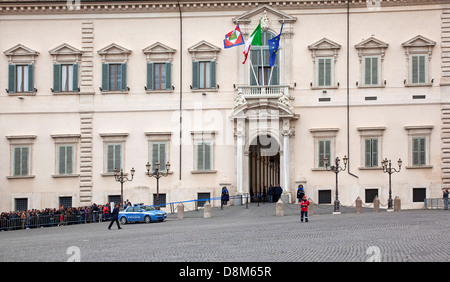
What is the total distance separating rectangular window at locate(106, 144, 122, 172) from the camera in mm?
50594

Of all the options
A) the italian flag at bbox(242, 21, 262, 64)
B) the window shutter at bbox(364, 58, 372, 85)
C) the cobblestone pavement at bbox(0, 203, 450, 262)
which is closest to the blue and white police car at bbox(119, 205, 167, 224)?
the cobblestone pavement at bbox(0, 203, 450, 262)

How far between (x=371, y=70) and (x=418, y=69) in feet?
9.96

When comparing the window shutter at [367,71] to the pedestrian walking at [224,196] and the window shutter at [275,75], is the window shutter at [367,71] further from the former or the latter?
the pedestrian walking at [224,196]

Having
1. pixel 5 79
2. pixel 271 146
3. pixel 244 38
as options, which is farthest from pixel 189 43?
pixel 5 79

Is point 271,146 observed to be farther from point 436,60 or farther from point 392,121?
point 436,60

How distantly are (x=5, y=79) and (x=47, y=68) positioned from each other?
2.98 metres

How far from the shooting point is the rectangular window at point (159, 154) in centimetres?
5028

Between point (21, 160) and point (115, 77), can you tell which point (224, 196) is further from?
point (21, 160)

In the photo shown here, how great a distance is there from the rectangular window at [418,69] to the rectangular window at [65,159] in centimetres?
2331

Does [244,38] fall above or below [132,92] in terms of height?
above

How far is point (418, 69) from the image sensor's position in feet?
161

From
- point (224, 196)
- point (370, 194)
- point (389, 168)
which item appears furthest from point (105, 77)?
point (389, 168)

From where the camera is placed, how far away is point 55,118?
50.9 meters

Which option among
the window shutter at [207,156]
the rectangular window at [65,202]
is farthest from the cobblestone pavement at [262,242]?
the rectangular window at [65,202]
